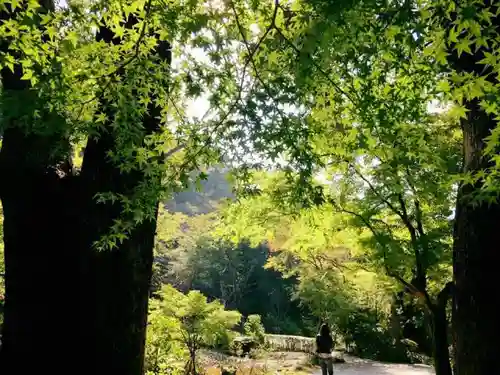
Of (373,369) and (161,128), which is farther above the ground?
(161,128)

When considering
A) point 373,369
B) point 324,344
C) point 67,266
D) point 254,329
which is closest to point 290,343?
point 254,329

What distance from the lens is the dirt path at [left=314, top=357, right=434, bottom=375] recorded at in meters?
12.7

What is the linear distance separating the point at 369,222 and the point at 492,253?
424 centimetres

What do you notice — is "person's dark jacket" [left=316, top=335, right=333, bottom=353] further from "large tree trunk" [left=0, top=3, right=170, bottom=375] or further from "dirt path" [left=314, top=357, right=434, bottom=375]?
"large tree trunk" [left=0, top=3, right=170, bottom=375]

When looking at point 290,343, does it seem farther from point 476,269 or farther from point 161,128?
point 161,128

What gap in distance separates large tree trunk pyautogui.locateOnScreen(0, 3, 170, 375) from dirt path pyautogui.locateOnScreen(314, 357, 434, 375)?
10651 mm

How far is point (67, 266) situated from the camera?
3.29m

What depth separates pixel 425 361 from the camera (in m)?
16.1

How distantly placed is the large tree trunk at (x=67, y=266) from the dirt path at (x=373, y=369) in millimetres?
10651

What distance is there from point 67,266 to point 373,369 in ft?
40.7

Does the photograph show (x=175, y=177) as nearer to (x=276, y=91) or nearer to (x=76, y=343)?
(x=276, y=91)

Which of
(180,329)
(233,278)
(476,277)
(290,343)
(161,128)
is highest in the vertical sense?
(233,278)

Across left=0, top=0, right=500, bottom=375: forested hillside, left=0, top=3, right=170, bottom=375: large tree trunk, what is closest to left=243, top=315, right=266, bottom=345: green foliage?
left=0, top=0, right=500, bottom=375: forested hillside

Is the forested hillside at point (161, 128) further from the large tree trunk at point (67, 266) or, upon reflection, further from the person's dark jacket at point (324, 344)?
the person's dark jacket at point (324, 344)
